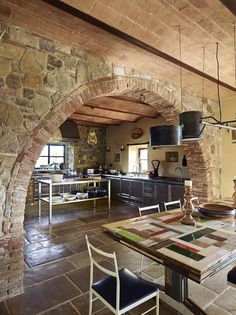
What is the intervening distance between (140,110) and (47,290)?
4.60m

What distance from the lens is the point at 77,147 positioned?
7.48 metres

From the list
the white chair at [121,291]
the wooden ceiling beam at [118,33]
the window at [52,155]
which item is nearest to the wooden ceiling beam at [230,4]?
the wooden ceiling beam at [118,33]

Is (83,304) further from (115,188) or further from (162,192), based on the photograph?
(115,188)

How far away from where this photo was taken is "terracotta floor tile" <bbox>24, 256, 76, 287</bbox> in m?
2.39

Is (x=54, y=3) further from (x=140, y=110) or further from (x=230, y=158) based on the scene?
(x=230, y=158)

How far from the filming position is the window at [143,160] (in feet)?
22.5

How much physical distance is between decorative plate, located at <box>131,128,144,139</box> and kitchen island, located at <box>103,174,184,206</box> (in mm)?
1436

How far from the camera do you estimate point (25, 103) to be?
215 cm

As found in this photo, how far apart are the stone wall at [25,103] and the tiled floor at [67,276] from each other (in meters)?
0.26

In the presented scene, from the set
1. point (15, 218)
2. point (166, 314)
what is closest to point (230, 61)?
point (166, 314)

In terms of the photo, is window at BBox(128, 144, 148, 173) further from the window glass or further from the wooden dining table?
the wooden dining table

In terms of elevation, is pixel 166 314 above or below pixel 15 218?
below

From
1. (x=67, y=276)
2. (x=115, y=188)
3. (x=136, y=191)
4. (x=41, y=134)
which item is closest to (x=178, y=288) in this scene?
(x=67, y=276)

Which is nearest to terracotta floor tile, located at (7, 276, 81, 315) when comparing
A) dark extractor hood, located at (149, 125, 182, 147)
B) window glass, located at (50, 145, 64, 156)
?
dark extractor hood, located at (149, 125, 182, 147)
